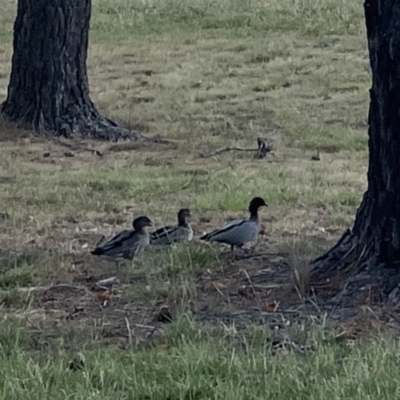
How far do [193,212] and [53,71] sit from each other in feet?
16.7

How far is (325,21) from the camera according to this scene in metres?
26.1

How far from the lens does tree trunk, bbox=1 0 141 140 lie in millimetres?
15102

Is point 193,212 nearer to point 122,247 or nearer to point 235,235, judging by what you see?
point 235,235

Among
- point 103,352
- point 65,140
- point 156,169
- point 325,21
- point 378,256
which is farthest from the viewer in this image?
point 325,21

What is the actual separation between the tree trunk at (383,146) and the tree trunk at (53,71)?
8.25m

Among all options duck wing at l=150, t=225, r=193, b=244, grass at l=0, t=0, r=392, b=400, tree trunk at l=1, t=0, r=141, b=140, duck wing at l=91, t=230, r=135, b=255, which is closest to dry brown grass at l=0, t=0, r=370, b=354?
grass at l=0, t=0, r=392, b=400

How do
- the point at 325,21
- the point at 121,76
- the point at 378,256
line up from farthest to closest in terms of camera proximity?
the point at 325,21
the point at 121,76
the point at 378,256

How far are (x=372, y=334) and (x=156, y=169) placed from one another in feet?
23.4

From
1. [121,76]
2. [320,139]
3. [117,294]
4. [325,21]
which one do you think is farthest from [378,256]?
[325,21]

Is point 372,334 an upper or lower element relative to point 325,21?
lower

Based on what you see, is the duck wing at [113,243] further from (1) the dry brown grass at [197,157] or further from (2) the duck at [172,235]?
(2) the duck at [172,235]

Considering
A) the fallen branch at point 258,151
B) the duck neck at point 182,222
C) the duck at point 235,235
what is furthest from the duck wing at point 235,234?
the fallen branch at point 258,151

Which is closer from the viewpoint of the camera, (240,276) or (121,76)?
(240,276)

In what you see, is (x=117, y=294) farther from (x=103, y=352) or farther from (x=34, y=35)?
(x=34, y=35)
